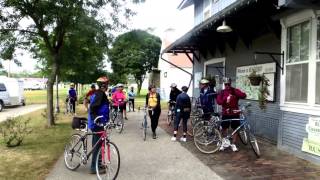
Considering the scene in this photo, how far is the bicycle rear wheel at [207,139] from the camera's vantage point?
10398 mm

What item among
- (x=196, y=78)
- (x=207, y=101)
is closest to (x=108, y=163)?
(x=207, y=101)

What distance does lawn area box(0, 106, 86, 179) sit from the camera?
28.0ft

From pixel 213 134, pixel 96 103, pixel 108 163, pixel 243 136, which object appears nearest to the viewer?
pixel 108 163

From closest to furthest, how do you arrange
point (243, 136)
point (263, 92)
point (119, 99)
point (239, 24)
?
1. point (263, 92)
2. point (243, 136)
3. point (239, 24)
4. point (119, 99)

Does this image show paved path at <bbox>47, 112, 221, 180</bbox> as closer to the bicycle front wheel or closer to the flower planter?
the bicycle front wheel

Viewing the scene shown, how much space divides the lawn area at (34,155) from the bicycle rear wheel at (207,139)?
349 cm

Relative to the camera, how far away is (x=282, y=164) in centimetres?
876

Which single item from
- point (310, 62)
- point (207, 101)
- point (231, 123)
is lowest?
point (231, 123)

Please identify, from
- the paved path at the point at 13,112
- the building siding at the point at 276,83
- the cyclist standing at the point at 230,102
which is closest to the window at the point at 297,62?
the building siding at the point at 276,83

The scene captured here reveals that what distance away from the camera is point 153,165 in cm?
902

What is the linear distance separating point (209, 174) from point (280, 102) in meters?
3.31

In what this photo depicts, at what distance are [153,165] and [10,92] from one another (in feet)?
87.4

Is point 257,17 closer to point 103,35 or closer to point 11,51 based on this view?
point 103,35

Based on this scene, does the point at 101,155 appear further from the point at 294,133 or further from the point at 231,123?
the point at 294,133
